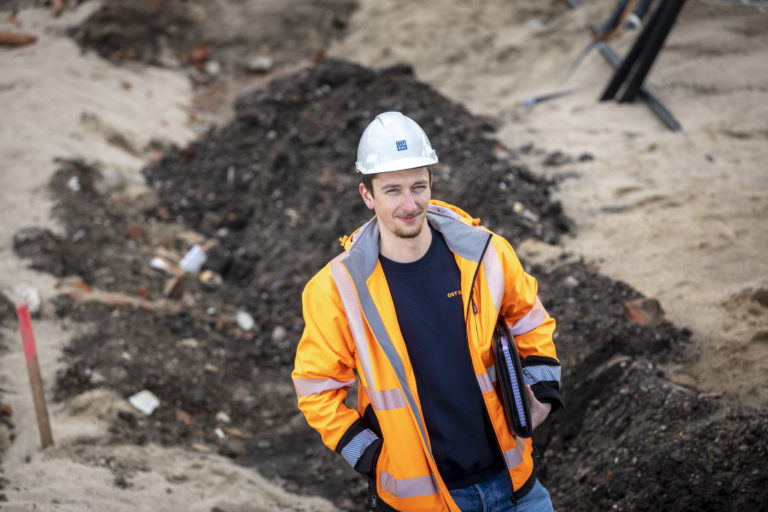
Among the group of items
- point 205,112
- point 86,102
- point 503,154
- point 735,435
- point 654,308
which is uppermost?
point 735,435

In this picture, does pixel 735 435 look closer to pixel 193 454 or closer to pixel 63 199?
pixel 193 454

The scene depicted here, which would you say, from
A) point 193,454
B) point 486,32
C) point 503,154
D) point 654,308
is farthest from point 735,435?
point 486,32

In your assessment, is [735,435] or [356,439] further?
Result: [735,435]

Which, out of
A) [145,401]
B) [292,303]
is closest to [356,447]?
[145,401]

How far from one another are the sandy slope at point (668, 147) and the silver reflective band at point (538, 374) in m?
1.80

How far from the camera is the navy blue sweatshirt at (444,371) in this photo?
8.73ft

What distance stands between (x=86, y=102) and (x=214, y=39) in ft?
14.7

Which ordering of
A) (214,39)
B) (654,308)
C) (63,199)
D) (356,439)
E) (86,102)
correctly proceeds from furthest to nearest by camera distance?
(214,39)
(86,102)
(63,199)
(654,308)
(356,439)

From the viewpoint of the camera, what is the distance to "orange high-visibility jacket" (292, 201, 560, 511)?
2617 mm

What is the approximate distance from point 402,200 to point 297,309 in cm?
432

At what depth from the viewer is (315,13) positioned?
571 inches

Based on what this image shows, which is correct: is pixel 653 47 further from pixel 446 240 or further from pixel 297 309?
pixel 446 240

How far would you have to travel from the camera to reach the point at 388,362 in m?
2.63

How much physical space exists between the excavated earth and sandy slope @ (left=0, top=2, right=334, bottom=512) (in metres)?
0.17
